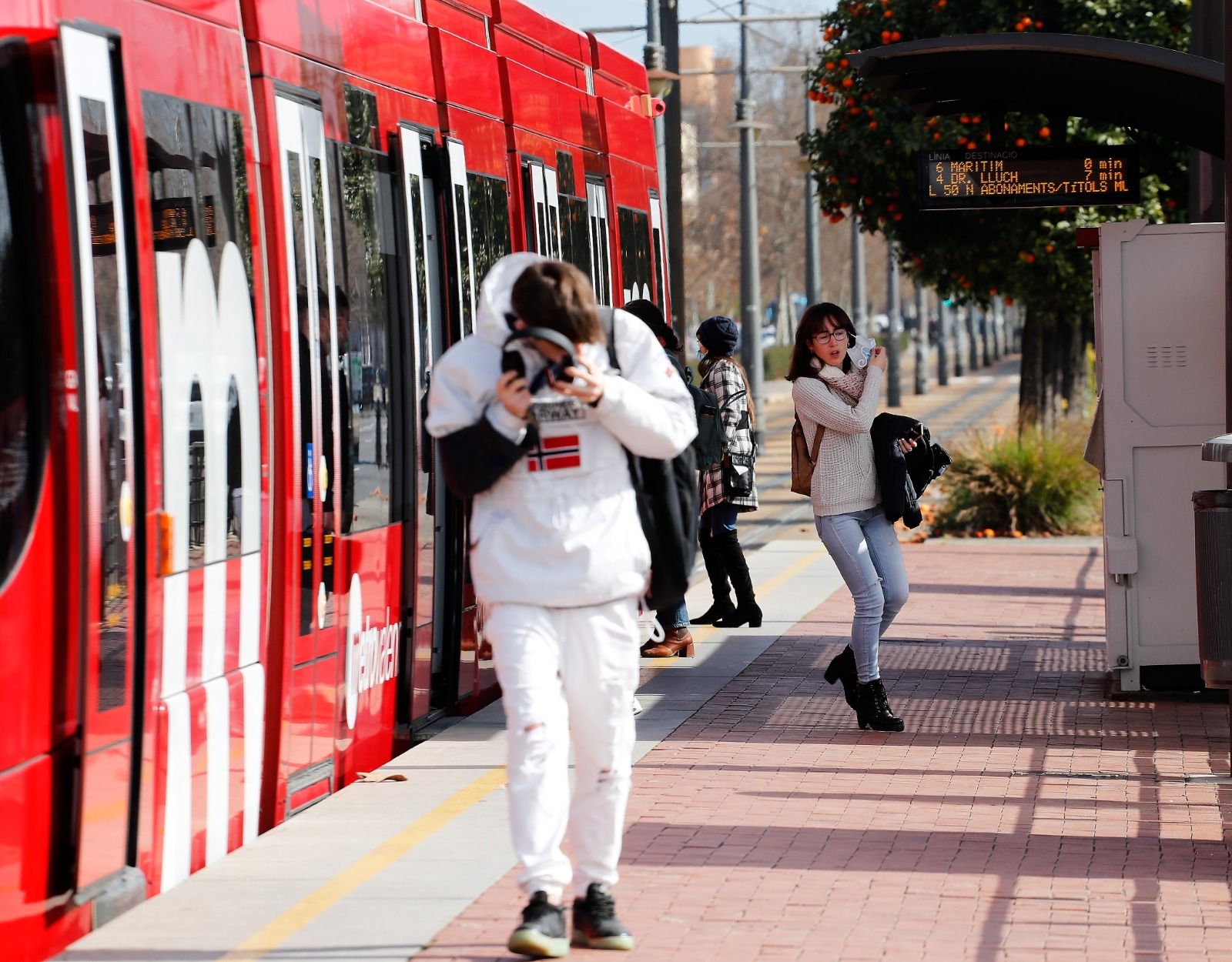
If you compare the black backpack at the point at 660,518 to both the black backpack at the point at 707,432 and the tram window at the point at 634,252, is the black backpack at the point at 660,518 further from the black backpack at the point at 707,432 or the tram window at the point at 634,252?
the tram window at the point at 634,252

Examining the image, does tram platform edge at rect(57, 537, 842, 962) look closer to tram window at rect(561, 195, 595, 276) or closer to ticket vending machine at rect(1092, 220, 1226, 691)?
ticket vending machine at rect(1092, 220, 1226, 691)

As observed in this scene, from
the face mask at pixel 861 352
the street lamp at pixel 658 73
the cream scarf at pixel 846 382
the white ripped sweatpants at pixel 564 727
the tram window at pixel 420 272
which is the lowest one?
the white ripped sweatpants at pixel 564 727

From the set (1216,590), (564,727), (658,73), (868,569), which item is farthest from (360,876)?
(658,73)

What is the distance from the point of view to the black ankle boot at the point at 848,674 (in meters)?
9.05

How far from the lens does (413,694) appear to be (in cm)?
852

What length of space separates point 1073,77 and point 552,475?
15.6 feet

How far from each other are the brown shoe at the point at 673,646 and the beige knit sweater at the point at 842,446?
97.0 inches

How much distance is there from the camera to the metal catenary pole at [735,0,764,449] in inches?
1164

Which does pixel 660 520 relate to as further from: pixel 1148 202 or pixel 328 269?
pixel 1148 202

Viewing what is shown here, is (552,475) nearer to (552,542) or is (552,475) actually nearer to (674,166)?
(552,542)

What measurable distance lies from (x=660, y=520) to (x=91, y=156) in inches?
69.9

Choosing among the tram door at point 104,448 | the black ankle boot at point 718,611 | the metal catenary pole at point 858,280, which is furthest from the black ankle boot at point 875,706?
the metal catenary pole at point 858,280

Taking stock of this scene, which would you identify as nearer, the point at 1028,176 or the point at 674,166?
the point at 1028,176

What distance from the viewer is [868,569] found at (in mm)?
8859
